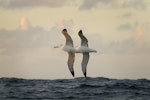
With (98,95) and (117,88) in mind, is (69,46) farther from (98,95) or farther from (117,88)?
(117,88)

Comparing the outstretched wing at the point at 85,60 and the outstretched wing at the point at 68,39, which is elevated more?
the outstretched wing at the point at 68,39

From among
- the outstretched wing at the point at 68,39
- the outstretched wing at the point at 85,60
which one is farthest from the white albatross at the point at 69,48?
the outstretched wing at the point at 85,60

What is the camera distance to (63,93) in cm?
3177

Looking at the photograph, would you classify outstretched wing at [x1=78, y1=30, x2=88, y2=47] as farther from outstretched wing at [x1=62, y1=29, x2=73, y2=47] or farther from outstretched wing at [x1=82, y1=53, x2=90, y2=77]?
outstretched wing at [x1=82, y1=53, x2=90, y2=77]

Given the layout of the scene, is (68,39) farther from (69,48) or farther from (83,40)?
(83,40)

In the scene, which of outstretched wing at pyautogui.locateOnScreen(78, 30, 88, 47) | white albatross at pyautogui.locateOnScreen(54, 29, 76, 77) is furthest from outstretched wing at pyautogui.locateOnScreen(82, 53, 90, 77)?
outstretched wing at pyautogui.locateOnScreen(78, 30, 88, 47)

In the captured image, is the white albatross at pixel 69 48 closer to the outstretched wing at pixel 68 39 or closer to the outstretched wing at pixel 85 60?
the outstretched wing at pixel 68 39

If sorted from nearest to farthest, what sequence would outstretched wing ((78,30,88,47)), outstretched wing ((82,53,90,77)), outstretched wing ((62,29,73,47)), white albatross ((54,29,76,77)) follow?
outstretched wing ((78,30,88,47))
outstretched wing ((62,29,73,47))
white albatross ((54,29,76,77))
outstretched wing ((82,53,90,77))

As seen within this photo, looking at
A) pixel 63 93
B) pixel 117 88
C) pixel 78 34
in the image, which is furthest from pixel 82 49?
pixel 117 88

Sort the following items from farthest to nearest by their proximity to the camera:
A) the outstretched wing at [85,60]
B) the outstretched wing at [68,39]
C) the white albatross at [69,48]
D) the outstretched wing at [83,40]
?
the outstretched wing at [85,60] < the white albatross at [69,48] < the outstretched wing at [68,39] < the outstretched wing at [83,40]

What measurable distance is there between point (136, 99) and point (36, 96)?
6.99 meters

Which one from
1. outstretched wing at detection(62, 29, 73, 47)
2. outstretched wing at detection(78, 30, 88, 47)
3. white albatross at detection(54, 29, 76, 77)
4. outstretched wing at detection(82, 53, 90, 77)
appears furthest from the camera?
outstretched wing at detection(82, 53, 90, 77)

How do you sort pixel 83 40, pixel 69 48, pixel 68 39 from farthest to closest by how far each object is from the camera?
pixel 68 39 < pixel 69 48 < pixel 83 40

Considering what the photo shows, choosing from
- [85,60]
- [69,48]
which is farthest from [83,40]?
[85,60]
